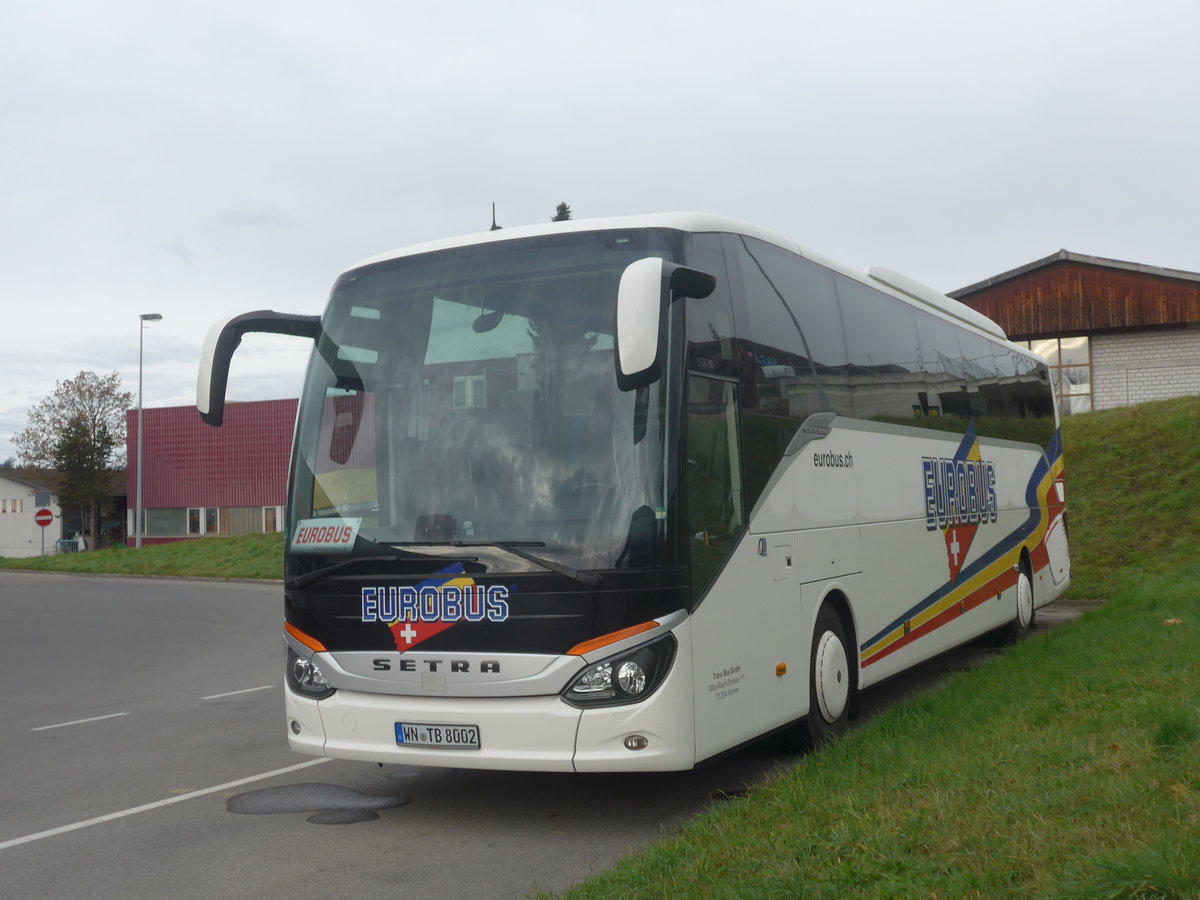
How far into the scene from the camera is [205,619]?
77.5 feet

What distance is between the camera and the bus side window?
6703 mm

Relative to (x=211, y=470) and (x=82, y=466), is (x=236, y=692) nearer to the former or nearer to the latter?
Result: (x=211, y=470)

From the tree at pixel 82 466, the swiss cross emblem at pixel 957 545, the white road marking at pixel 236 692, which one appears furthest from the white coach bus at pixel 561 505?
the tree at pixel 82 466

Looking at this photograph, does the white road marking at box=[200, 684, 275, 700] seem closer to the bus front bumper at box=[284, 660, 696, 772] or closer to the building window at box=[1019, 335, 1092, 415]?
the bus front bumper at box=[284, 660, 696, 772]

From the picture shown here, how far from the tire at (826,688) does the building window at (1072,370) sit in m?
30.0

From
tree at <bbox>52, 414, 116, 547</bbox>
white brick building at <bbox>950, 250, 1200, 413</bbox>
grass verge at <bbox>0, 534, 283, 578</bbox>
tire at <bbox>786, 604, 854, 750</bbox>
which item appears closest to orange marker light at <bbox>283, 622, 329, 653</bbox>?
tire at <bbox>786, 604, 854, 750</bbox>

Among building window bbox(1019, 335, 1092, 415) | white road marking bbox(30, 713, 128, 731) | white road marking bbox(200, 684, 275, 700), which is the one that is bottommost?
white road marking bbox(200, 684, 275, 700)

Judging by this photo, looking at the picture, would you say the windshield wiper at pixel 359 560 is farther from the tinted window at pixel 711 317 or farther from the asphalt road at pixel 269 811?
the tinted window at pixel 711 317

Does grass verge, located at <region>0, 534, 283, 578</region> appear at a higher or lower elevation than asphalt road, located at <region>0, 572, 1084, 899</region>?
lower

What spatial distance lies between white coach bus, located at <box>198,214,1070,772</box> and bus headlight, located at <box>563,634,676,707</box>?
0.01m

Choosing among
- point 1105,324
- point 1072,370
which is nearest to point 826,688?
point 1105,324

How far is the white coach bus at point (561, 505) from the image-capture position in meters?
6.40

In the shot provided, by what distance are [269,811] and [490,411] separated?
2.71 metres

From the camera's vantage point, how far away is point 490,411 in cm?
682
